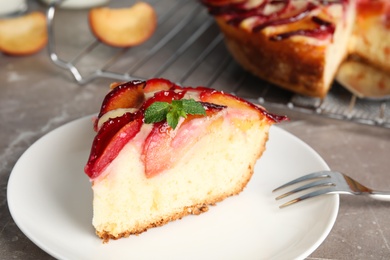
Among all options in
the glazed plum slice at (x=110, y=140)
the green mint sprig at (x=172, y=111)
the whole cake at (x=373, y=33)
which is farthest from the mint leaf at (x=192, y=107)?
the whole cake at (x=373, y=33)

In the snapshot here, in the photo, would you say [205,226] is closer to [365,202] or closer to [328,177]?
[328,177]

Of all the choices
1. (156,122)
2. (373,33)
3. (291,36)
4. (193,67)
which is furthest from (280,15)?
(156,122)

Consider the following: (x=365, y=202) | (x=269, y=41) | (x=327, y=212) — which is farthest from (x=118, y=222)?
(x=269, y=41)

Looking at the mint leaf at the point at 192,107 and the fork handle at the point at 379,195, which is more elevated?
the mint leaf at the point at 192,107

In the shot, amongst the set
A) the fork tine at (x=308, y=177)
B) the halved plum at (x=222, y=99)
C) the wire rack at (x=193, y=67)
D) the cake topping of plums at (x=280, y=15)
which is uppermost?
the halved plum at (x=222, y=99)

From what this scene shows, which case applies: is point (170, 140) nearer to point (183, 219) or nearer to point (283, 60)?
point (183, 219)

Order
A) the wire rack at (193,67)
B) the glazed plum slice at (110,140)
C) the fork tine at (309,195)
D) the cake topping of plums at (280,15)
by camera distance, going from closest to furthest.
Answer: the glazed plum slice at (110,140) → the fork tine at (309,195) → the cake topping of plums at (280,15) → the wire rack at (193,67)

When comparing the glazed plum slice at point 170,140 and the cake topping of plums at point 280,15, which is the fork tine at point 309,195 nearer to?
the glazed plum slice at point 170,140

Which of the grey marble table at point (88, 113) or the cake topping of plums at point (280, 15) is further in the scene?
the cake topping of plums at point (280, 15)
